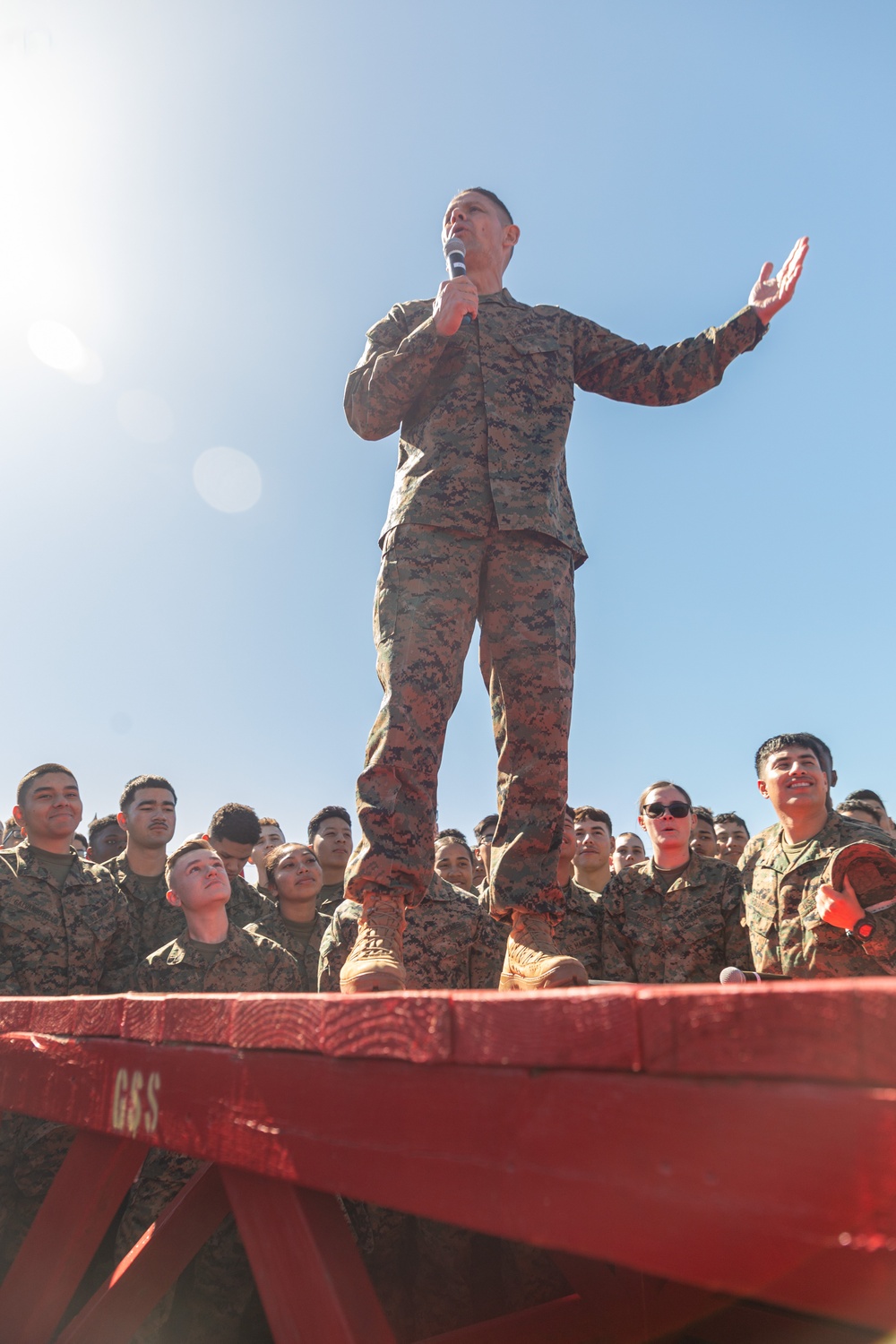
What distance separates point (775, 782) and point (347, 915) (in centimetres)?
240

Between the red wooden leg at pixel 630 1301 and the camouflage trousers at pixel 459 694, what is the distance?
3.84 ft

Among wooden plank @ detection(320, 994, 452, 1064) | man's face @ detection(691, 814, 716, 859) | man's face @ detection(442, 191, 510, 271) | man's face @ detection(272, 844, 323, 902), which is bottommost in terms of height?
wooden plank @ detection(320, 994, 452, 1064)

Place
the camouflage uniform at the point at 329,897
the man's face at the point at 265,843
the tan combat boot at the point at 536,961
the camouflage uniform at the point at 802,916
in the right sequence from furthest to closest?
the man's face at the point at 265,843, the camouflage uniform at the point at 329,897, the camouflage uniform at the point at 802,916, the tan combat boot at the point at 536,961

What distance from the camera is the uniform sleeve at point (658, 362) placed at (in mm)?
2980

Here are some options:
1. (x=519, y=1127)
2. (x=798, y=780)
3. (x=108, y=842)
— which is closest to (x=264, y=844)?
(x=108, y=842)

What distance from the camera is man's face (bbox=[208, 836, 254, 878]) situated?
6504 millimetres

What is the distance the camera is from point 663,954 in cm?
521

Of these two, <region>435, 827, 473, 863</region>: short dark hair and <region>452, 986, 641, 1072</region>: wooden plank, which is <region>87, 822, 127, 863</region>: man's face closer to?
<region>435, 827, 473, 863</region>: short dark hair

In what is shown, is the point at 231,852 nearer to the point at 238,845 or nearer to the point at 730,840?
the point at 238,845

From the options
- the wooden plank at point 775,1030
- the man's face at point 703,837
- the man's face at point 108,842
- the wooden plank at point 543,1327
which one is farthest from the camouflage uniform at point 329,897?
the wooden plank at point 775,1030

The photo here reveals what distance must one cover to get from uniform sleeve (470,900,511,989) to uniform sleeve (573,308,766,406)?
3012 millimetres

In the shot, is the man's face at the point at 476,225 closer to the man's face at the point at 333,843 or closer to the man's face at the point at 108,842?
the man's face at the point at 333,843

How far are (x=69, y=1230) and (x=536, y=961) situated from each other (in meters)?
1.32

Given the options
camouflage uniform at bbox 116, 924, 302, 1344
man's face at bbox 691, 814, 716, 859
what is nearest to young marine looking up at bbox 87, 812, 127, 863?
camouflage uniform at bbox 116, 924, 302, 1344
